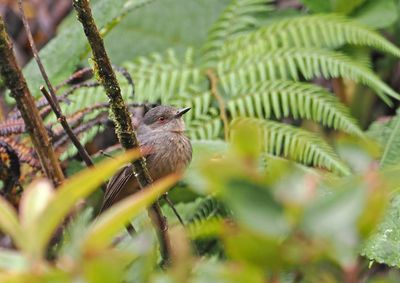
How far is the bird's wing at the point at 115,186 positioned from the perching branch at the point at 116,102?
89 cm

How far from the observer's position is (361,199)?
84 cm

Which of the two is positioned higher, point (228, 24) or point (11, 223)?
point (11, 223)

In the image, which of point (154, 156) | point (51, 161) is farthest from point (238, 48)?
point (51, 161)

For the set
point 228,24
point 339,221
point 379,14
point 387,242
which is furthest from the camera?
point 228,24

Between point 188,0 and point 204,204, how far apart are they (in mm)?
1685

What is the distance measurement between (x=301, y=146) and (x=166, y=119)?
593mm

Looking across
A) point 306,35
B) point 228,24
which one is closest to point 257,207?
point 306,35

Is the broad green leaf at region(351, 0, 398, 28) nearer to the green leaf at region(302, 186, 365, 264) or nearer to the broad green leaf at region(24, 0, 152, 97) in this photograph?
the broad green leaf at region(24, 0, 152, 97)

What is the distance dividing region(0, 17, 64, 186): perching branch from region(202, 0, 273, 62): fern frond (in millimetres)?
1507

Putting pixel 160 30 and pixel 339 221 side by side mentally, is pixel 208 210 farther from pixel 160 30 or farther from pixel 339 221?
pixel 339 221

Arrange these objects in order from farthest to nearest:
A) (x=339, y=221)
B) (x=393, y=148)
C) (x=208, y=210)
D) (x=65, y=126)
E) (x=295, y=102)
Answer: (x=295, y=102), (x=393, y=148), (x=208, y=210), (x=65, y=126), (x=339, y=221)

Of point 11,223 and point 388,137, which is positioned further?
point 388,137

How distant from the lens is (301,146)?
3.53 metres

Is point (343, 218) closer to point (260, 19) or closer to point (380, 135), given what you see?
point (380, 135)
